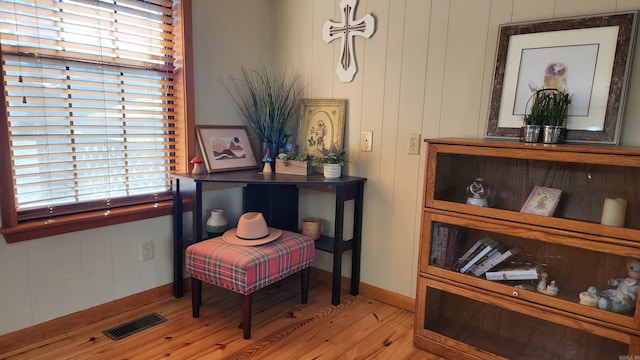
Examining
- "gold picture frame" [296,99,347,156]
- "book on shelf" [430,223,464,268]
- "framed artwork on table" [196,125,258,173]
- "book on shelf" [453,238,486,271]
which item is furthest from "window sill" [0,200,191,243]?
"book on shelf" [453,238,486,271]

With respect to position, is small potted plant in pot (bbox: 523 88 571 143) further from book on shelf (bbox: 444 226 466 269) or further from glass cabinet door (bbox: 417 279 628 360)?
glass cabinet door (bbox: 417 279 628 360)

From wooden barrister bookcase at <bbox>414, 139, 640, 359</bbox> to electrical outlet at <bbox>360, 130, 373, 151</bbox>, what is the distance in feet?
2.09

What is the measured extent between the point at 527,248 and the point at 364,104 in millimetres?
1250

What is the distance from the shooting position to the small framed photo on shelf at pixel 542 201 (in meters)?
1.73

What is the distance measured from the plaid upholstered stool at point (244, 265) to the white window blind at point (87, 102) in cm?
58

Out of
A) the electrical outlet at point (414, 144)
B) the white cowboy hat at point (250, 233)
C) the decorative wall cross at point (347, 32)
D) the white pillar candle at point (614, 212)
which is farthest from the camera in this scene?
the decorative wall cross at point (347, 32)

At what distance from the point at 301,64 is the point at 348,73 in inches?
16.5

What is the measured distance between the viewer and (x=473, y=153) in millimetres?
1853

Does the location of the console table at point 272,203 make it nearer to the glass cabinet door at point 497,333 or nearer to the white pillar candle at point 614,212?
the glass cabinet door at point 497,333

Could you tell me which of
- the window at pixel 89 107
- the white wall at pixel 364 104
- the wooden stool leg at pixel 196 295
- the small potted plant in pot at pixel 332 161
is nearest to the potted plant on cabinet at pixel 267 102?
the white wall at pixel 364 104

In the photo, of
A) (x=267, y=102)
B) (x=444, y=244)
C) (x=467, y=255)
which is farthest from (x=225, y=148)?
(x=467, y=255)

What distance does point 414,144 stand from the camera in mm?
2354

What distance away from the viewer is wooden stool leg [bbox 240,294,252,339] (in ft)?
6.82

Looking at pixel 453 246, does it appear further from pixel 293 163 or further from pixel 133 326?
pixel 133 326
